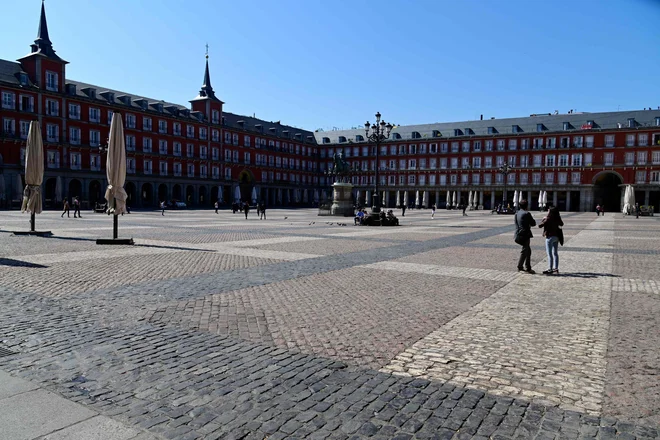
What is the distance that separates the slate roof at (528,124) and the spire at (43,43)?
53609 millimetres

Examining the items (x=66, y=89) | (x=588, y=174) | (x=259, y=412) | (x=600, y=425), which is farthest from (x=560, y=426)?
(x=588, y=174)

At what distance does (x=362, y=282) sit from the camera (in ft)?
29.2

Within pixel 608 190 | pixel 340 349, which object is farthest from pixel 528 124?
pixel 340 349

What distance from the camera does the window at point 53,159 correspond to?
5197 centimetres

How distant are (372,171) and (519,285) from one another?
8114 centimetres

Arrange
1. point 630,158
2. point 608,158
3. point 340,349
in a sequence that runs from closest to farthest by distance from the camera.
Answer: point 340,349
point 630,158
point 608,158

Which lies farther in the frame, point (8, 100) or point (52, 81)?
point (52, 81)

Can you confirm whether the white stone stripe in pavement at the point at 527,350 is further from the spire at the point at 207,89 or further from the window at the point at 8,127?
the spire at the point at 207,89

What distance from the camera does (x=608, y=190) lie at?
73562 millimetres

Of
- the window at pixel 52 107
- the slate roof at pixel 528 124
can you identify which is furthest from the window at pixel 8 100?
the slate roof at pixel 528 124

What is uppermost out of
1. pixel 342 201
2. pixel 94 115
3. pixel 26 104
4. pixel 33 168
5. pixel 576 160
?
pixel 94 115

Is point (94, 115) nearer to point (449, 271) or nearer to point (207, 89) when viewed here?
point (207, 89)

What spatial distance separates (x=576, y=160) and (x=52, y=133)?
72.4 metres

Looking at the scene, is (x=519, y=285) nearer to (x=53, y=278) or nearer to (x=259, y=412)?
(x=259, y=412)
